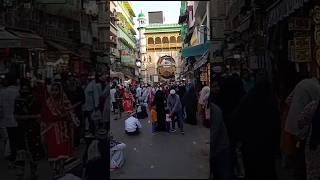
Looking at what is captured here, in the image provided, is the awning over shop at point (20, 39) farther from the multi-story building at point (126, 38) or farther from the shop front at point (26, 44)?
the multi-story building at point (126, 38)

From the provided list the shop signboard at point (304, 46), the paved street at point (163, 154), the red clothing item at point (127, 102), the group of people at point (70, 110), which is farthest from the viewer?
the shop signboard at point (304, 46)

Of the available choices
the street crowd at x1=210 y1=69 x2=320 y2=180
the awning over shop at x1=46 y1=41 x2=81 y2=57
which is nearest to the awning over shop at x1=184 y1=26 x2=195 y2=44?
the street crowd at x1=210 y1=69 x2=320 y2=180

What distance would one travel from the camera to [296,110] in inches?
188

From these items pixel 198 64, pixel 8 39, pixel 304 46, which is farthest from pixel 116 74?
pixel 304 46

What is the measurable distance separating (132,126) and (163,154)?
0.17 m

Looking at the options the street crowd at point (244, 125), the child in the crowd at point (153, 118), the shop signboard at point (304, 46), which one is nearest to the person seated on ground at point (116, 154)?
the child in the crowd at point (153, 118)

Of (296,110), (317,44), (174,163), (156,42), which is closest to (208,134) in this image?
(174,163)

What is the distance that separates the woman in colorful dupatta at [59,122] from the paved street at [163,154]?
0.77 feet

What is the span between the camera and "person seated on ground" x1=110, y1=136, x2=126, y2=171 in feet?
6.86

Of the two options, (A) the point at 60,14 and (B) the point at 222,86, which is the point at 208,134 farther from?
(A) the point at 60,14

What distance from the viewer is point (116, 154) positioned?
212cm

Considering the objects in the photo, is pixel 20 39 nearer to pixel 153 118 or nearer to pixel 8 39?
pixel 8 39

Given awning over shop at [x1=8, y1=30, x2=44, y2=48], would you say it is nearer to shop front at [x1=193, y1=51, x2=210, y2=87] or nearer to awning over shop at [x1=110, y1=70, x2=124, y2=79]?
awning over shop at [x1=110, y1=70, x2=124, y2=79]

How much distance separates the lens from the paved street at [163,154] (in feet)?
6.69
